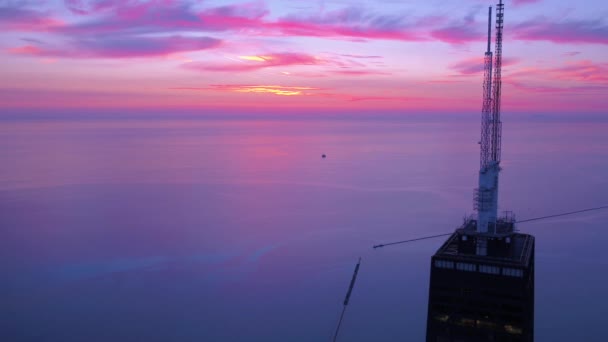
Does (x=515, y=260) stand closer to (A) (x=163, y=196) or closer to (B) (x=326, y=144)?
(A) (x=163, y=196)

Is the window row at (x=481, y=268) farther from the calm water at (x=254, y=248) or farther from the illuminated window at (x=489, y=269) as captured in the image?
the calm water at (x=254, y=248)

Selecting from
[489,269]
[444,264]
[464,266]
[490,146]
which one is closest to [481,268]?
[489,269]

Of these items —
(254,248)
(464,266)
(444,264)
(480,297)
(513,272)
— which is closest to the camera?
(513,272)

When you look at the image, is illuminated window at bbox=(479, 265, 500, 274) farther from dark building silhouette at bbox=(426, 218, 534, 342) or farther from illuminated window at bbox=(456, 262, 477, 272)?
illuminated window at bbox=(456, 262, 477, 272)

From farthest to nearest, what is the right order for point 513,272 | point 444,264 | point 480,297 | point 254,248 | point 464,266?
point 254,248, point 444,264, point 464,266, point 480,297, point 513,272

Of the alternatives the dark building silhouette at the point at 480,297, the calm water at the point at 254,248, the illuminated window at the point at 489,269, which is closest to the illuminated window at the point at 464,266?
the dark building silhouette at the point at 480,297

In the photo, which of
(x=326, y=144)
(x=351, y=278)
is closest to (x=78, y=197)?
(x=351, y=278)

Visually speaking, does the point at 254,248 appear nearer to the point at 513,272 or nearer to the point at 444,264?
the point at 444,264
